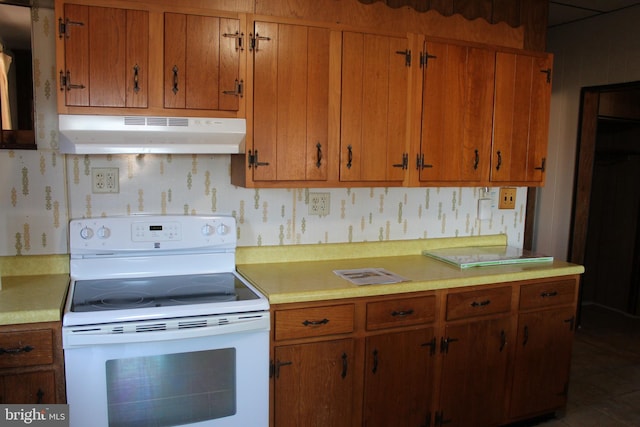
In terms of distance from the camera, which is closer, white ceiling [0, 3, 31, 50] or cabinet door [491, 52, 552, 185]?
white ceiling [0, 3, 31, 50]

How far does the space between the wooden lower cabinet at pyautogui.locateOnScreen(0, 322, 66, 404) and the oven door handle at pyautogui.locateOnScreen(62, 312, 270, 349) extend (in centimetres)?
7

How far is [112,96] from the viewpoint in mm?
2025

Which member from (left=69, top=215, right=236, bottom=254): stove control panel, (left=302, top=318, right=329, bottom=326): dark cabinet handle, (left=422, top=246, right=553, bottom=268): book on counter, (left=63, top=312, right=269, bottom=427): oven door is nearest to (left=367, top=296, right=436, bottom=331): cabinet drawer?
(left=302, top=318, right=329, bottom=326): dark cabinet handle

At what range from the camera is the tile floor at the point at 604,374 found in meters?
2.88

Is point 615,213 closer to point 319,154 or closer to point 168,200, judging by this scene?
point 319,154

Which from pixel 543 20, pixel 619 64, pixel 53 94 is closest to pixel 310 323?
pixel 53 94

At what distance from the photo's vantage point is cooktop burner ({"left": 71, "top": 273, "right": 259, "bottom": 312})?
1922 mm

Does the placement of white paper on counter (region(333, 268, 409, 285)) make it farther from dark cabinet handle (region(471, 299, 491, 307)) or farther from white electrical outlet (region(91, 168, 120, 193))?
white electrical outlet (region(91, 168, 120, 193))

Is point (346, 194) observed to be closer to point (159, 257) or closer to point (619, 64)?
point (159, 257)

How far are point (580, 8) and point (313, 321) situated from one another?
3.23 m

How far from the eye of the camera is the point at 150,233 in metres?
2.32

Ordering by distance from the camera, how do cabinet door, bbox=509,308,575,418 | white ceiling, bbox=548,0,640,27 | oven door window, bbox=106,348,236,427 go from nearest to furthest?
oven door window, bbox=106,348,236,427, cabinet door, bbox=509,308,575,418, white ceiling, bbox=548,0,640,27

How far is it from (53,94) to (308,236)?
1360mm

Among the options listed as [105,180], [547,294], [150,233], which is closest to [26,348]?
[150,233]
